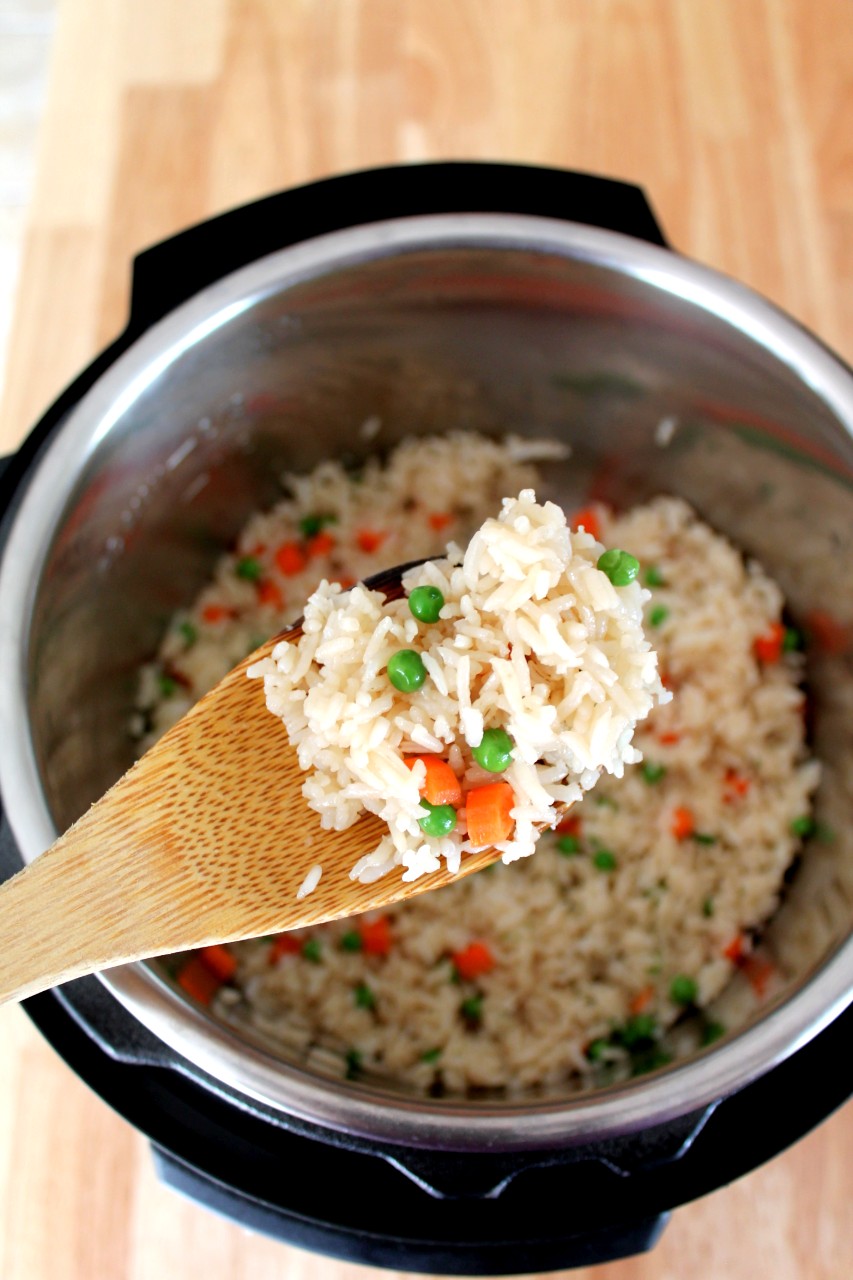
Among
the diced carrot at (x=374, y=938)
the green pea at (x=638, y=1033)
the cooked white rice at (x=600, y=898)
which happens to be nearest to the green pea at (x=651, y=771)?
the cooked white rice at (x=600, y=898)

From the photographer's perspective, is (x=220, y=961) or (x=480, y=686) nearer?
(x=480, y=686)

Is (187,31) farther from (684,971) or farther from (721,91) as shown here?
(684,971)

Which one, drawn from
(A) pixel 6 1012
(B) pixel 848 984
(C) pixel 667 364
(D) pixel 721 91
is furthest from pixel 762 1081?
(D) pixel 721 91

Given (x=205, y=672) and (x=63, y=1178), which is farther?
(x=205, y=672)

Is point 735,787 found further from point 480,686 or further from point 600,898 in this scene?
point 480,686

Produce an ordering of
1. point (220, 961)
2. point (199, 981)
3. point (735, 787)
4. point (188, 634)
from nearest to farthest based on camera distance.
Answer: point (199, 981) → point (220, 961) → point (735, 787) → point (188, 634)

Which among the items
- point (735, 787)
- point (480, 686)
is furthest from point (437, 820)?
point (735, 787)
